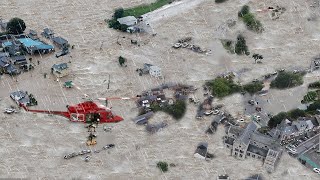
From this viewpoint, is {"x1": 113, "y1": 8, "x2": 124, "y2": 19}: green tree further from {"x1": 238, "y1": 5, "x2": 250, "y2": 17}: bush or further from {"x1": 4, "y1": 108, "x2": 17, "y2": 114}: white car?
{"x1": 4, "y1": 108, "x2": 17, "y2": 114}: white car

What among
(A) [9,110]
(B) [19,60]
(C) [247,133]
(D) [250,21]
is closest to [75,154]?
(A) [9,110]

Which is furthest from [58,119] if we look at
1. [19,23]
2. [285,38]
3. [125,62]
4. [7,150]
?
[285,38]

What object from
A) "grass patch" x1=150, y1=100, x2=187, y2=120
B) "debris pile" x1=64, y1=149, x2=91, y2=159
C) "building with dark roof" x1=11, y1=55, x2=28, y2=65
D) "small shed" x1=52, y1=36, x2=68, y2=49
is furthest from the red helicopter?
"small shed" x1=52, y1=36, x2=68, y2=49

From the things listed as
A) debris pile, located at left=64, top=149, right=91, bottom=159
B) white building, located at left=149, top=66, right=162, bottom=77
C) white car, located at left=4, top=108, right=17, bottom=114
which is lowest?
debris pile, located at left=64, top=149, right=91, bottom=159

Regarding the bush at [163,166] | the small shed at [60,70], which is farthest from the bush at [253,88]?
the small shed at [60,70]

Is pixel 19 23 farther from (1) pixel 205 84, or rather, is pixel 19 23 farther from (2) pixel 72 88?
(1) pixel 205 84
